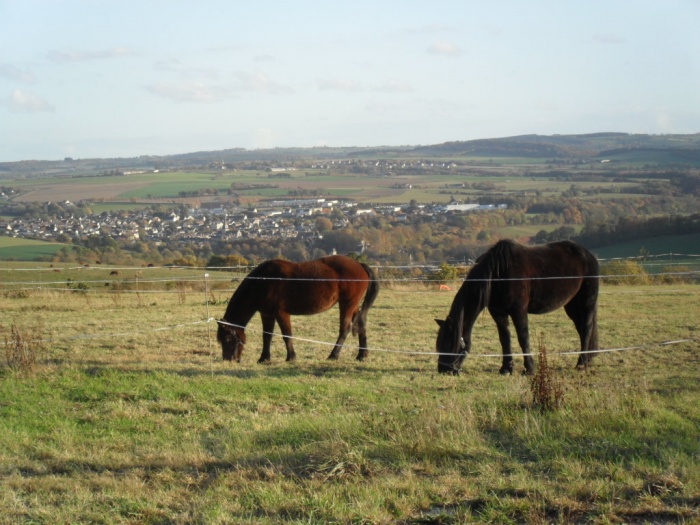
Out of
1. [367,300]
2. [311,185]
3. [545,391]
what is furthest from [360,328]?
[311,185]

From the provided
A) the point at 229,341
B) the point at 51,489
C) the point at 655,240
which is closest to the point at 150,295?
the point at 229,341

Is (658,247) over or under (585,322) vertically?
under

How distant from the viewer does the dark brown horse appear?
12281mm

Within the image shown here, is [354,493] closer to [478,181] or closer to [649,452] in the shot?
[649,452]

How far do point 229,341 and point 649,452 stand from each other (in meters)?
7.81

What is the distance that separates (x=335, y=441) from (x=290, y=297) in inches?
251

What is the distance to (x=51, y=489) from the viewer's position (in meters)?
5.56

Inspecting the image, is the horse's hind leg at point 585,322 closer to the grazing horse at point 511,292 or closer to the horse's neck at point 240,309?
the grazing horse at point 511,292

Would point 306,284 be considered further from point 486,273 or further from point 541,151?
point 541,151

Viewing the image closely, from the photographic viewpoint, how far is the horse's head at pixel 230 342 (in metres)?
12.2

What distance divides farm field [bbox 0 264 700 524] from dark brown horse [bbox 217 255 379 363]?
57 cm

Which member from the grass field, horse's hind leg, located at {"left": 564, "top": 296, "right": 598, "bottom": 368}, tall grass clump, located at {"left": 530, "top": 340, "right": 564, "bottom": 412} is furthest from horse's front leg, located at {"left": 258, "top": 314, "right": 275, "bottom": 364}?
the grass field

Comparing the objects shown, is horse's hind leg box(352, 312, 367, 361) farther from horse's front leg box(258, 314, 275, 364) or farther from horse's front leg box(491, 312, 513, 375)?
horse's front leg box(491, 312, 513, 375)

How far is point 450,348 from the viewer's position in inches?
443
